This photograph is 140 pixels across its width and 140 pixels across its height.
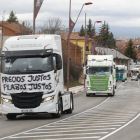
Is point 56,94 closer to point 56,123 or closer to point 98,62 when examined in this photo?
point 56,123

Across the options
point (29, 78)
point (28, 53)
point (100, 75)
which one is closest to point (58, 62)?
point (28, 53)

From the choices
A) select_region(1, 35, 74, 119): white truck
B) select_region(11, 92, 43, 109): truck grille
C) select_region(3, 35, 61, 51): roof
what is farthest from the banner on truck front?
select_region(3, 35, 61, 51): roof

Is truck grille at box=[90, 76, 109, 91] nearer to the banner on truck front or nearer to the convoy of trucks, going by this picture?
the convoy of trucks

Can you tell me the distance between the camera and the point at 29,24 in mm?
104750

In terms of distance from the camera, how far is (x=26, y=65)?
17953 millimetres

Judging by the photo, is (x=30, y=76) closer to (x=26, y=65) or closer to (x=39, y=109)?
(x=26, y=65)

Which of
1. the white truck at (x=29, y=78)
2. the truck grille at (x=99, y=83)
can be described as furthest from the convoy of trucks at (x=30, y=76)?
the truck grille at (x=99, y=83)

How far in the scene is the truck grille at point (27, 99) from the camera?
703 inches

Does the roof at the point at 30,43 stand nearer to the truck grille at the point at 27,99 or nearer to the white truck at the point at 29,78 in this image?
the white truck at the point at 29,78

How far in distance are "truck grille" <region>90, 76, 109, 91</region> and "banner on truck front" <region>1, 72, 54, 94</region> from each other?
62.2 feet

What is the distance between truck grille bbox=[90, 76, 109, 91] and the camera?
36.5 metres

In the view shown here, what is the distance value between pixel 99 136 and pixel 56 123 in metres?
4.36

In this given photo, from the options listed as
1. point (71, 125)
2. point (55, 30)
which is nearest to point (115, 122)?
point (71, 125)

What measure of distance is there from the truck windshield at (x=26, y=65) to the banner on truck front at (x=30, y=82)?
8.3 inches
